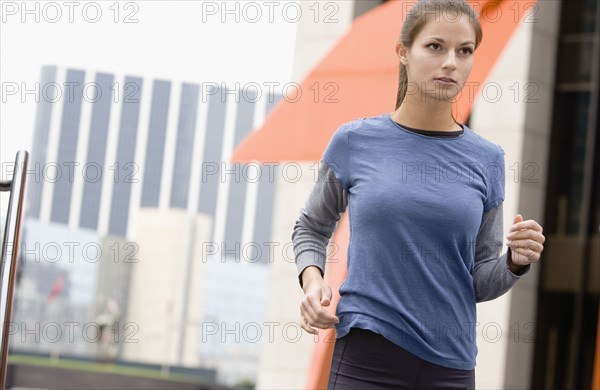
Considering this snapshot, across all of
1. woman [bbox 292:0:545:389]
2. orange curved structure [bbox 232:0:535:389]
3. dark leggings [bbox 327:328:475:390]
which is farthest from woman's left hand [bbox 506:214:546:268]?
orange curved structure [bbox 232:0:535:389]

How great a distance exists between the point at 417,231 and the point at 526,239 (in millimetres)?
202

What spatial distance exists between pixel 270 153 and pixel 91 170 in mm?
93772

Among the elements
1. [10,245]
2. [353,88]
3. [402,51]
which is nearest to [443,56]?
[402,51]

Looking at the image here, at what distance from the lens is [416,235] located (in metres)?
2.05

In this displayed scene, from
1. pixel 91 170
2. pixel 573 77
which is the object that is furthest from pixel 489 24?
pixel 91 170

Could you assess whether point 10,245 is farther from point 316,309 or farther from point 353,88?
point 353,88

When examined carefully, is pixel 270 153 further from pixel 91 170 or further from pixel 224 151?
pixel 224 151

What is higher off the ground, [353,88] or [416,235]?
[353,88]

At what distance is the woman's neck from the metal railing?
1.01 meters

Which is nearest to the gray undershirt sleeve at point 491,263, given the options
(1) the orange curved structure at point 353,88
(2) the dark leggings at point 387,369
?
(2) the dark leggings at point 387,369

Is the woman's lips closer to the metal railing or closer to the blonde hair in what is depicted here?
the blonde hair

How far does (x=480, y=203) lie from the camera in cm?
214

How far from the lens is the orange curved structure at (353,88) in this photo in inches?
186

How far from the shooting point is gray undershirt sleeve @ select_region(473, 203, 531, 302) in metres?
2.11
